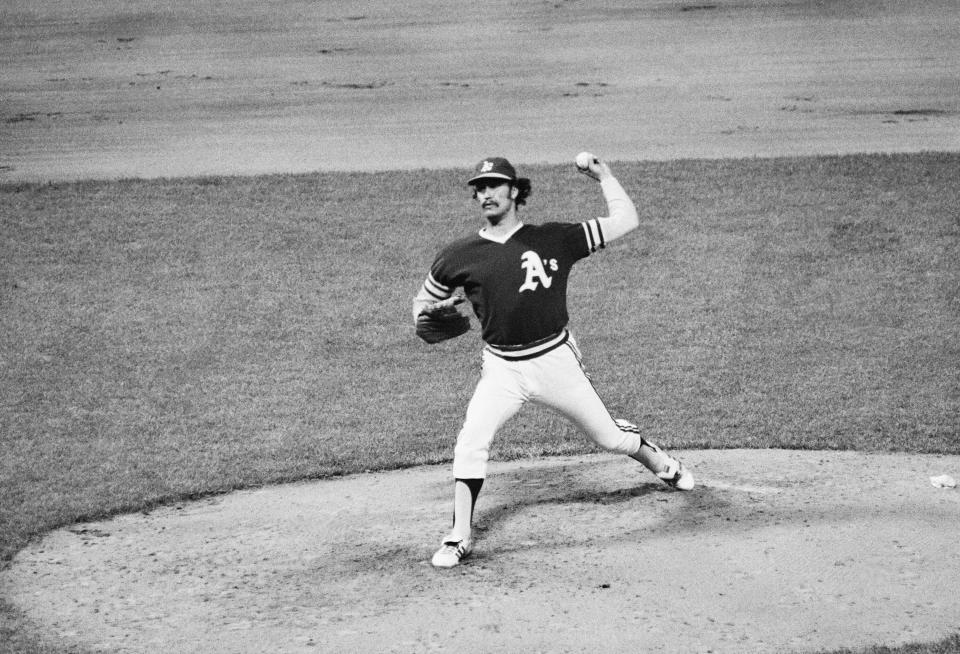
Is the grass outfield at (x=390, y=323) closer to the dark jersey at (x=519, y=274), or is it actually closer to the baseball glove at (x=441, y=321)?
the baseball glove at (x=441, y=321)

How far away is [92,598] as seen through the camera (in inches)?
237

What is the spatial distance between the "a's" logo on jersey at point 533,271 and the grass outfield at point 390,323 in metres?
2.14

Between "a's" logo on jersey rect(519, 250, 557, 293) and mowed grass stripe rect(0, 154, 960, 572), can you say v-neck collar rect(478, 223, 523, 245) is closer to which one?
"a's" logo on jersey rect(519, 250, 557, 293)

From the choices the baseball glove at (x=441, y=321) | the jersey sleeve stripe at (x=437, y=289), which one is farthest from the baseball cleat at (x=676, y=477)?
the jersey sleeve stripe at (x=437, y=289)

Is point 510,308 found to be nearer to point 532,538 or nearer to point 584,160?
point 584,160

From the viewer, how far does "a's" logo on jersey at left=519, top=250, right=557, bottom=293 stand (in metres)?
6.22

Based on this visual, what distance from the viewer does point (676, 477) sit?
686 cm

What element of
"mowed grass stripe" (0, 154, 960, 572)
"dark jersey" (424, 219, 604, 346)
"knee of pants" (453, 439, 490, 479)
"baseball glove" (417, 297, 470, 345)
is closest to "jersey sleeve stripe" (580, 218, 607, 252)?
"dark jersey" (424, 219, 604, 346)

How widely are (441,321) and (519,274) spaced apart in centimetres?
51

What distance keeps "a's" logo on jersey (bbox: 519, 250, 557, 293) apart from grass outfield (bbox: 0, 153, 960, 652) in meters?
2.14

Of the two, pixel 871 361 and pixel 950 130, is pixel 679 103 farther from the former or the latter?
pixel 871 361

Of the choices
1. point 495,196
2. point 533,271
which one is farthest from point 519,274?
point 495,196

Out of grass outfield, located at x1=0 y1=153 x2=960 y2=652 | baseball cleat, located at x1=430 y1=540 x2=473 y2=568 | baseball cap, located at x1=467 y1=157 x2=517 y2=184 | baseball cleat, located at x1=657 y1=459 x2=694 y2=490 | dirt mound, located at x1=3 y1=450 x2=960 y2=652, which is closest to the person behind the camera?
dirt mound, located at x1=3 y1=450 x2=960 y2=652

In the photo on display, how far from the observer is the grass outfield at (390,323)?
27.3 feet
